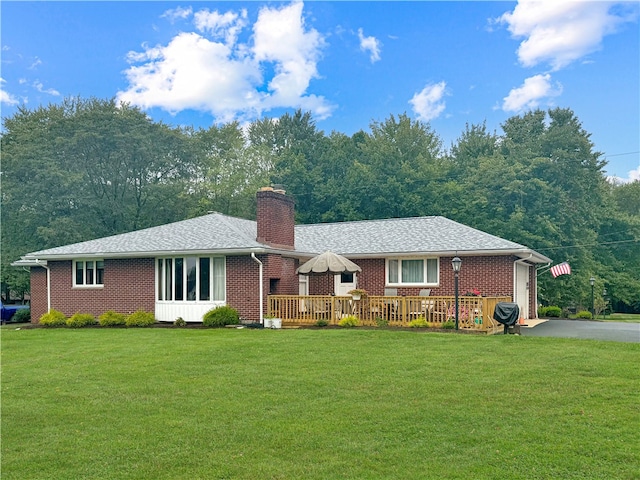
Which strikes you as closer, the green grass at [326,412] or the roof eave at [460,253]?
the green grass at [326,412]

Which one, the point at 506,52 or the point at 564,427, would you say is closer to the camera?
the point at 564,427

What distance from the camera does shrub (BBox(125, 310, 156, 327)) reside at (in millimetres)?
17719

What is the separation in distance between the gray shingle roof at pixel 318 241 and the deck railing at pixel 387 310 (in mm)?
2175

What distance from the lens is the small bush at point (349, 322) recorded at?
15758mm

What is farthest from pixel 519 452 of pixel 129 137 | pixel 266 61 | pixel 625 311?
pixel 625 311

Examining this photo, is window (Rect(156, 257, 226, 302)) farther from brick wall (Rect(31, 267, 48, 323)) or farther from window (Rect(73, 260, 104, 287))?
brick wall (Rect(31, 267, 48, 323))

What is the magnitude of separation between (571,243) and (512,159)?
706cm

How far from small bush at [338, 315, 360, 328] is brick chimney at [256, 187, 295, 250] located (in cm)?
424

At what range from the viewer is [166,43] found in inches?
854

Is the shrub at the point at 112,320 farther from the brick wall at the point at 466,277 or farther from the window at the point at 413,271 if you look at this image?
the window at the point at 413,271

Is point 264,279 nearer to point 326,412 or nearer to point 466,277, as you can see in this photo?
point 466,277

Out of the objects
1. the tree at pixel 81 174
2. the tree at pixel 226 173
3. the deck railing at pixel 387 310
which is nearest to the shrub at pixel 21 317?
the tree at pixel 81 174

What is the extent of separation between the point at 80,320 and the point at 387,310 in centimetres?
1069

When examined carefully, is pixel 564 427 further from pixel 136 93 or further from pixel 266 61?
pixel 136 93
